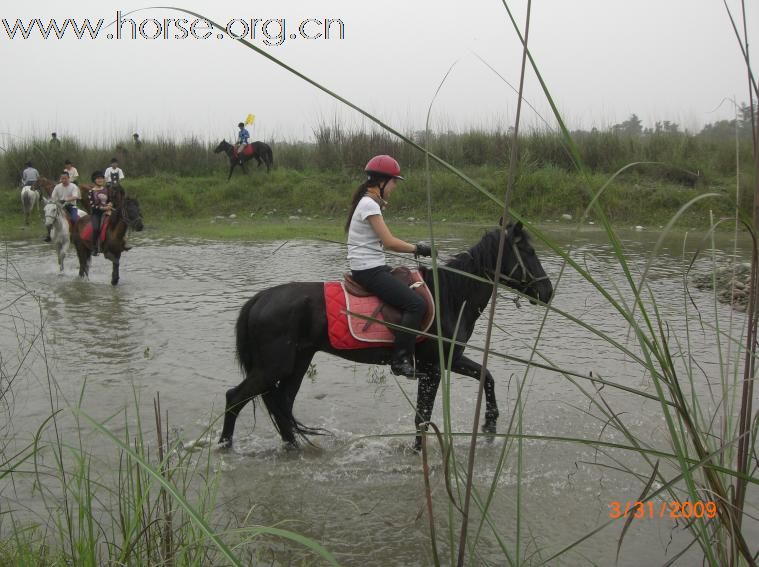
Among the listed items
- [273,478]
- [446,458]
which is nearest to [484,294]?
[273,478]

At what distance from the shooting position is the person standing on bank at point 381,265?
493 centimetres

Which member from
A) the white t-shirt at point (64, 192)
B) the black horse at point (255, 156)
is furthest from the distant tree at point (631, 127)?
the white t-shirt at point (64, 192)

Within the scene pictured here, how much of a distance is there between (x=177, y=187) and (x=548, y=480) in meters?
21.9

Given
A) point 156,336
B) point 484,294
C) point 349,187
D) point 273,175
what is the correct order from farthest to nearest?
point 273,175
point 349,187
point 156,336
point 484,294

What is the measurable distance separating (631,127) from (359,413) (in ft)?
70.1

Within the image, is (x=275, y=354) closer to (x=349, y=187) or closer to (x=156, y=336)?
(x=156, y=336)

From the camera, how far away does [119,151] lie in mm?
26797

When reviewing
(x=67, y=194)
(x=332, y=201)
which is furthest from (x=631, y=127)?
(x=67, y=194)

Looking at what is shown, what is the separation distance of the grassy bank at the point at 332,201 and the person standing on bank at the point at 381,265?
11.6m

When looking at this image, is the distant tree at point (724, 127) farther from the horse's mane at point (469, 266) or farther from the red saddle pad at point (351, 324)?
A: the red saddle pad at point (351, 324)

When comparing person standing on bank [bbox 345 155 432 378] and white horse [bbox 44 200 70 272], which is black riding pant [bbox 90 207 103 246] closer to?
white horse [bbox 44 200 70 272]

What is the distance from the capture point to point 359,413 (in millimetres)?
5828

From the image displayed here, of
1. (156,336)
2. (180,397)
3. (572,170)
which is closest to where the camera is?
(180,397)

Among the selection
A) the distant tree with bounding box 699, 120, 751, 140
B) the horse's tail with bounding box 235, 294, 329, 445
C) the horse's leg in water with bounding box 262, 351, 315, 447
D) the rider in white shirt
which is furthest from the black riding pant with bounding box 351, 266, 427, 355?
the rider in white shirt
